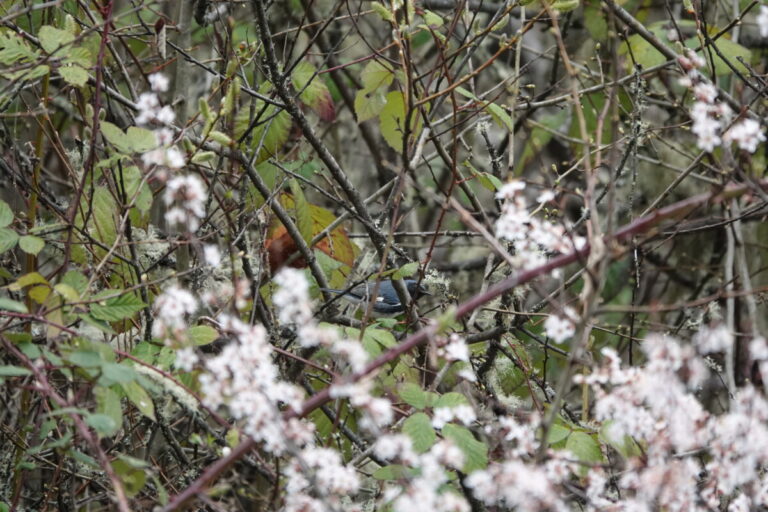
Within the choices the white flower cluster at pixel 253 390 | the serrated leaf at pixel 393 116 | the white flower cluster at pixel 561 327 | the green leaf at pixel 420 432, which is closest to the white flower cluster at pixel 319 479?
the white flower cluster at pixel 253 390

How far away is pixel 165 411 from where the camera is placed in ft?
8.63

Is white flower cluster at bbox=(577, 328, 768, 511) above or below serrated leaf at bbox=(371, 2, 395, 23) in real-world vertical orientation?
below

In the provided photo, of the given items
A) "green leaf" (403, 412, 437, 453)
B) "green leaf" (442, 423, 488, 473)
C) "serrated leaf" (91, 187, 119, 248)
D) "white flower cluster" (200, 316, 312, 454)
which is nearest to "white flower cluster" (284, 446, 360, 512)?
"white flower cluster" (200, 316, 312, 454)

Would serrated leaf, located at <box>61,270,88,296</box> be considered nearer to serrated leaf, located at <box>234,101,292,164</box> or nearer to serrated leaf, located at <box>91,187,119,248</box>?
serrated leaf, located at <box>91,187,119,248</box>

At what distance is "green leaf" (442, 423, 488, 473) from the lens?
1887 mm

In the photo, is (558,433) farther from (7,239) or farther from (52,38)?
(52,38)

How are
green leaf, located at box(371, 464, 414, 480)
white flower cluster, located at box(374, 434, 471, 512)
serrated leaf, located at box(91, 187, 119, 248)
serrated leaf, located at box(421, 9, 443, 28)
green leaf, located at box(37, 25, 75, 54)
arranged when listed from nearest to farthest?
white flower cluster, located at box(374, 434, 471, 512) → green leaf, located at box(371, 464, 414, 480) → green leaf, located at box(37, 25, 75, 54) → serrated leaf, located at box(91, 187, 119, 248) → serrated leaf, located at box(421, 9, 443, 28)

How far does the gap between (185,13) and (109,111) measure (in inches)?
26.3

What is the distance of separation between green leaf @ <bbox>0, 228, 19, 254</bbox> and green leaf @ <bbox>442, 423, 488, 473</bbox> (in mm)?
1174

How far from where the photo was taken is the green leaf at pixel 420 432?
1.83 meters

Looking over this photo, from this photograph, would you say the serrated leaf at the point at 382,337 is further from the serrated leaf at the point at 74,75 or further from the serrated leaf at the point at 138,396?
the serrated leaf at the point at 74,75

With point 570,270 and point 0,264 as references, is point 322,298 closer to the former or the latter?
point 0,264

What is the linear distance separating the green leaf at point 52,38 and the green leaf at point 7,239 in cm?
49

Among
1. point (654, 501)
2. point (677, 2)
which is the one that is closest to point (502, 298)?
point (654, 501)
